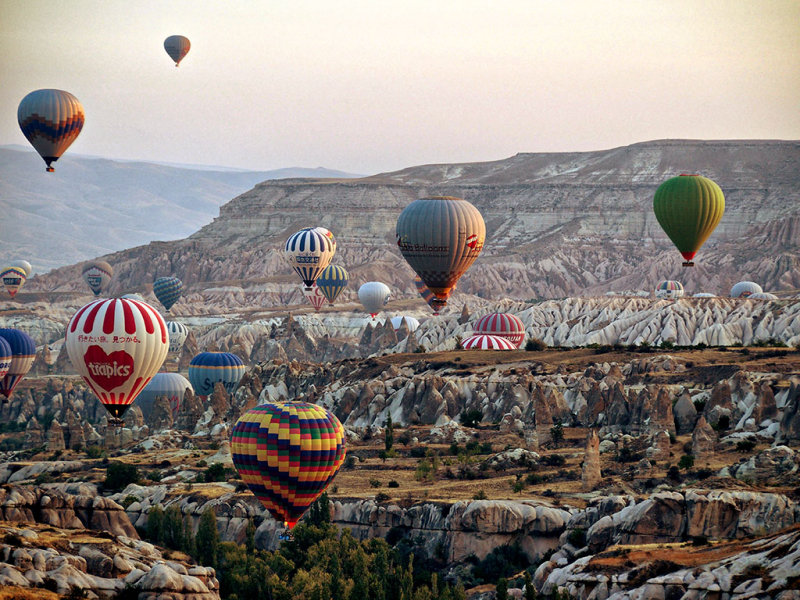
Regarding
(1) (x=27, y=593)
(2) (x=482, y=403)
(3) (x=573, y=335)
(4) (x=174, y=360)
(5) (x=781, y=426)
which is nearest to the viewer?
(1) (x=27, y=593)

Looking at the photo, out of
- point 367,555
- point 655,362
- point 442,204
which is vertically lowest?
point 367,555

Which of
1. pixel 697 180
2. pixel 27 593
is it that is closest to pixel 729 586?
pixel 27 593

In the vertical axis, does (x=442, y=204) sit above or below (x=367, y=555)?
above

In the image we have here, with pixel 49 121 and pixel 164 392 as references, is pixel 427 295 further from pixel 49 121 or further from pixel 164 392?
pixel 49 121

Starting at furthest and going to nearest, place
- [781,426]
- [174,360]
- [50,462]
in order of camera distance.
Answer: [174,360], [50,462], [781,426]

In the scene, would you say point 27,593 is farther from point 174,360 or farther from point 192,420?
point 174,360

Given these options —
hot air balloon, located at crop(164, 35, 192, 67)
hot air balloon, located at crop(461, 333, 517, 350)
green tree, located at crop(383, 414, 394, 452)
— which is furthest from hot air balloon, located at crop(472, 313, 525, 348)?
hot air balloon, located at crop(164, 35, 192, 67)

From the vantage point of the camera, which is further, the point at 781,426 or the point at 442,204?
the point at 442,204

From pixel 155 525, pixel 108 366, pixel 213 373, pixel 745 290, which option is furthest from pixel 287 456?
pixel 745 290

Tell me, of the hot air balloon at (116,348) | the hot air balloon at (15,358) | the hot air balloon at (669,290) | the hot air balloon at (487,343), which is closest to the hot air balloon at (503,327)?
the hot air balloon at (487,343)
